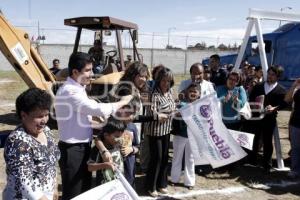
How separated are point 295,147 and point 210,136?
5.90 ft

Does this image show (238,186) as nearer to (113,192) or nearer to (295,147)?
(295,147)

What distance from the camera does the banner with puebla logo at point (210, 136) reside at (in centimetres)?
514

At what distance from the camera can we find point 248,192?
5.70m

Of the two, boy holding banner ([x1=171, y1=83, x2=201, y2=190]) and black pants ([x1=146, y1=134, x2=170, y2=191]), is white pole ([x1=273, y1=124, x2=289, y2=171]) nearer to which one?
boy holding banner ([x1=171, y1=83, x2=201, y2=190])

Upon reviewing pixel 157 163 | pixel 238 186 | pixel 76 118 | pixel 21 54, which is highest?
pixel 21 54

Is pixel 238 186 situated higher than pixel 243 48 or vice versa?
pixel 243 48

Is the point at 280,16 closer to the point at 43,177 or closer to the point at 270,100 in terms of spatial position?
the point at 270,100

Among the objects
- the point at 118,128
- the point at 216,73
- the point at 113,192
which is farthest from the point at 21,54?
the point at 113,192

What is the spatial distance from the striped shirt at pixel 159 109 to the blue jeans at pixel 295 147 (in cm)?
226

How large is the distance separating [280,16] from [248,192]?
3.32 meters

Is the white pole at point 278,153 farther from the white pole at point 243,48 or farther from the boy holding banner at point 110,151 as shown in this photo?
the boy holding banner at point 110,151

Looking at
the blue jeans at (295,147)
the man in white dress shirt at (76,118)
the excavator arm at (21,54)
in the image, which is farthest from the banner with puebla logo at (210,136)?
the excavator arm at (21,54)

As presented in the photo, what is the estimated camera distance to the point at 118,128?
12.0 ft

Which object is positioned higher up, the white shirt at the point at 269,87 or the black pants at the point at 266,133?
the white shirt at the point at 269,87
